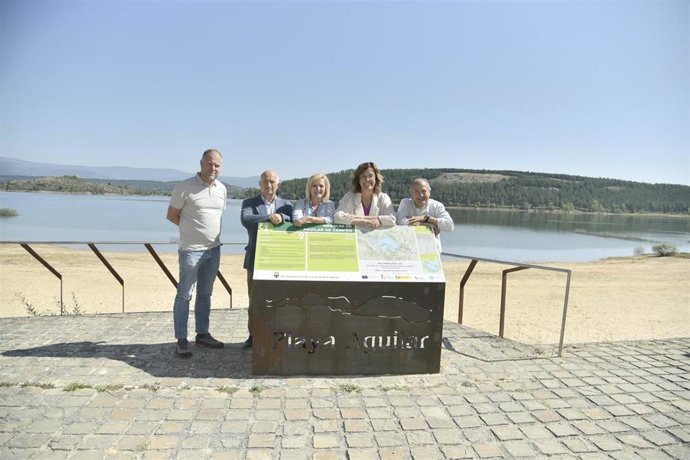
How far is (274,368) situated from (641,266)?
2356cm

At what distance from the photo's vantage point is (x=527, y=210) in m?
121

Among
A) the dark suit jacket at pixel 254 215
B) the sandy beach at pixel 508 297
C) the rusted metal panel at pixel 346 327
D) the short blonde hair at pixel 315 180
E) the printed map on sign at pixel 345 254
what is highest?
the short blonde hair at pixel 315 180

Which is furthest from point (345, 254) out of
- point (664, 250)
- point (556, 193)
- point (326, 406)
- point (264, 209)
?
point (556, 193)

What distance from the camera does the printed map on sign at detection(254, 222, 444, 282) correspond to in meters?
3.70

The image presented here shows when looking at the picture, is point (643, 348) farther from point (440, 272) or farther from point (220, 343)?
point (220, 343)

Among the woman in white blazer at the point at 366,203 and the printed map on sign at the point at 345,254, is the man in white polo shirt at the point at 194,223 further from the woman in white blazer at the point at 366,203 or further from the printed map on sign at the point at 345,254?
the woman in white blazer at the point at 366,203

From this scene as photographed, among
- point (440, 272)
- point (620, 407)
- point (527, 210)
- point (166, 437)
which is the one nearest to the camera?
point (166, 437)

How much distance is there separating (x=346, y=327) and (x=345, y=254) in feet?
2.09

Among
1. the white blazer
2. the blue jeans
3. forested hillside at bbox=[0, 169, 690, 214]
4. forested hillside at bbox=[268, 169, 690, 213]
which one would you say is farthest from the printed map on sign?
forested hillside at bbox=[268, 169, 690, 213]

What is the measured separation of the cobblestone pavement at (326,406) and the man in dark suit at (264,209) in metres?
0.94

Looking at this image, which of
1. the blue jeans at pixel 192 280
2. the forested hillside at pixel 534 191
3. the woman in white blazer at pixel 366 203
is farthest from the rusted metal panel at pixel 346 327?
the forested hillside at pixel 534 191

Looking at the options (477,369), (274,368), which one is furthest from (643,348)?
(274,368)

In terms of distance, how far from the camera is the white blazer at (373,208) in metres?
4.11

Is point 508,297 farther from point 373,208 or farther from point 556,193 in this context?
point 556,193
